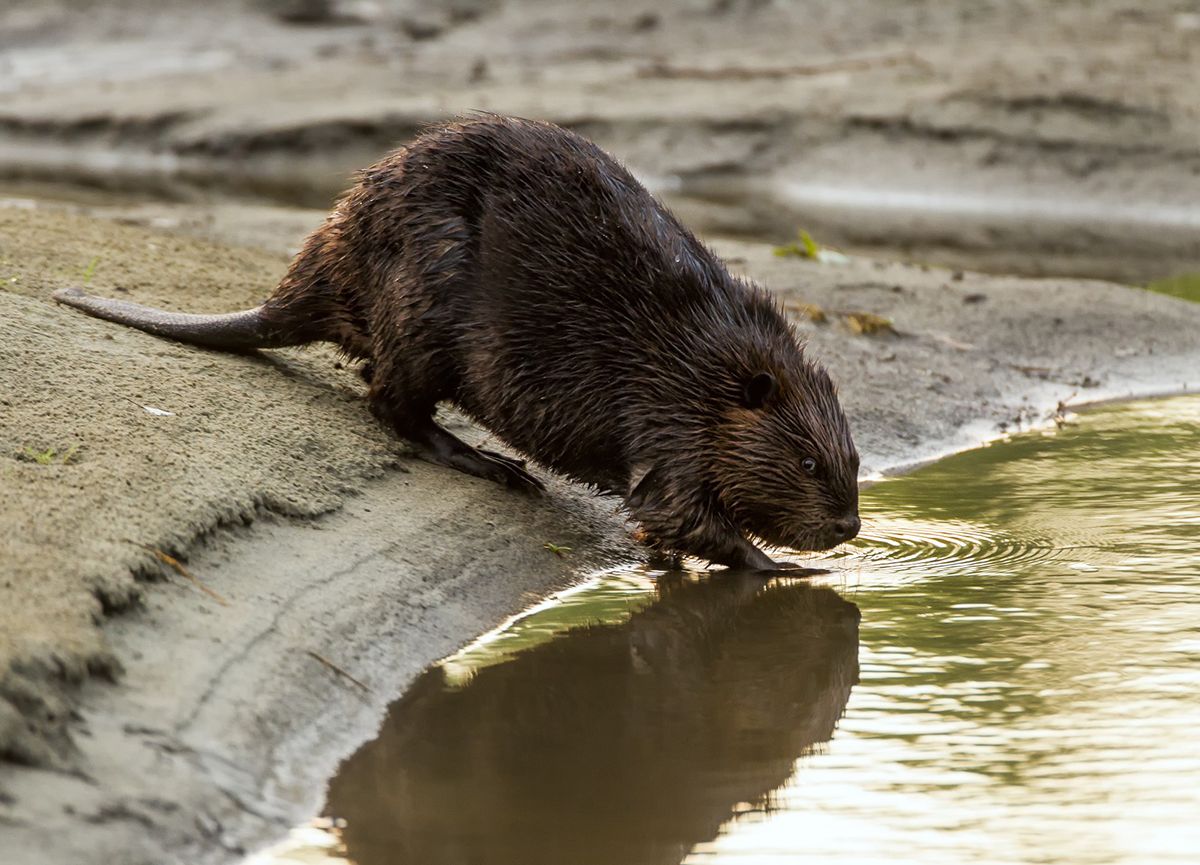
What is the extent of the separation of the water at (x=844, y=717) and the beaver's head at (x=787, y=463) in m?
0.19

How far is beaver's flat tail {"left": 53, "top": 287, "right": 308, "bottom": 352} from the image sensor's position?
5.31 meters

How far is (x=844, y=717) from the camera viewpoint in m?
3.82

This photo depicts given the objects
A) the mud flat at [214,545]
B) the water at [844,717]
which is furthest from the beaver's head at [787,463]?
the mud flat at [214,545]

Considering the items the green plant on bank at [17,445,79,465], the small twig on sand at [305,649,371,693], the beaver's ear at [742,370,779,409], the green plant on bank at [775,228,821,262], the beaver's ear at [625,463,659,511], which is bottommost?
the small twig on sand at [305,649,371,693]

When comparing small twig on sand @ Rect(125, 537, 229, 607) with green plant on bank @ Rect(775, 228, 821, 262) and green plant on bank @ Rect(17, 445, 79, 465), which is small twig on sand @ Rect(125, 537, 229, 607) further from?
green plant on bank @ Rect(775, 228, 821, 262)

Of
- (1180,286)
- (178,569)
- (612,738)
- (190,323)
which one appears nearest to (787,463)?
(612,738)

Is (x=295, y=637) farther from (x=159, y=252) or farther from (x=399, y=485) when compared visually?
(x=159, y=252)

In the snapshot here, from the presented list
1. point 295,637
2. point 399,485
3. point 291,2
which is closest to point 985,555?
point 399,485

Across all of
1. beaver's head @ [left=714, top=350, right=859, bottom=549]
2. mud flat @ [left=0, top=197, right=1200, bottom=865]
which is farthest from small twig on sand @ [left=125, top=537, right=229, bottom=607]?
beaver's head @ [left=714, top=350, right=859, bottom=549]

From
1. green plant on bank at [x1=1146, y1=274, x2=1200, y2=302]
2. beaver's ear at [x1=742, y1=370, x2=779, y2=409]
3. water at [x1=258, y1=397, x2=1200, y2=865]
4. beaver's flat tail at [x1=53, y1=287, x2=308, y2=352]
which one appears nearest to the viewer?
water at [x1=258, y1=397, x2=1200, y2=865]

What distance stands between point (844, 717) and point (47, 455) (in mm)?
2030

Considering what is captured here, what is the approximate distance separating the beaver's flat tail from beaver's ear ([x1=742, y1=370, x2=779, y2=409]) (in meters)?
1.52

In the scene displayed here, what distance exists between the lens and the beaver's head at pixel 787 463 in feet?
15.8

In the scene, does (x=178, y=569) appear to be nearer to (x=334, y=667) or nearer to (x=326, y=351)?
(x=334, y=667)
